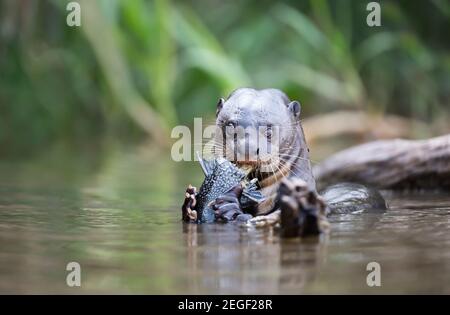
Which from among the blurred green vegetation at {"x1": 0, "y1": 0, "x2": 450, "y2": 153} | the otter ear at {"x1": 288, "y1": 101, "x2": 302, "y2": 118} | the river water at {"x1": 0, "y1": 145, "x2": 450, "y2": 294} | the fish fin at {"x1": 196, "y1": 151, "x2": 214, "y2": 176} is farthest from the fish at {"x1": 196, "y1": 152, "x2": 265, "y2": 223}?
the blurred green vegetation at {"x1": 0, "y1": 0, "x2": 450, "y2": 153}

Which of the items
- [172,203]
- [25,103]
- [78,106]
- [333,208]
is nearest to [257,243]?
[333,208]

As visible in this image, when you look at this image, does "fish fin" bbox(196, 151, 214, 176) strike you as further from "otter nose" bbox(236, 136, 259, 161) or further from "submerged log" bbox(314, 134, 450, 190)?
"submerged log" bbox(314, 134, 450, 190)

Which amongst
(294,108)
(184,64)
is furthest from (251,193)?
(184,64)

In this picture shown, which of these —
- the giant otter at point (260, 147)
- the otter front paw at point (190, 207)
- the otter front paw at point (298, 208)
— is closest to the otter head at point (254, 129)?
the giant otter at point (260, 147)

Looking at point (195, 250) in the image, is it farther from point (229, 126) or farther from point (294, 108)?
point (294, 108)

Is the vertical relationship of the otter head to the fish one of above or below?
above

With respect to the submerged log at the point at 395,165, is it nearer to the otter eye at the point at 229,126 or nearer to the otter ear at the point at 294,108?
the otter ear at the point at 294,108
